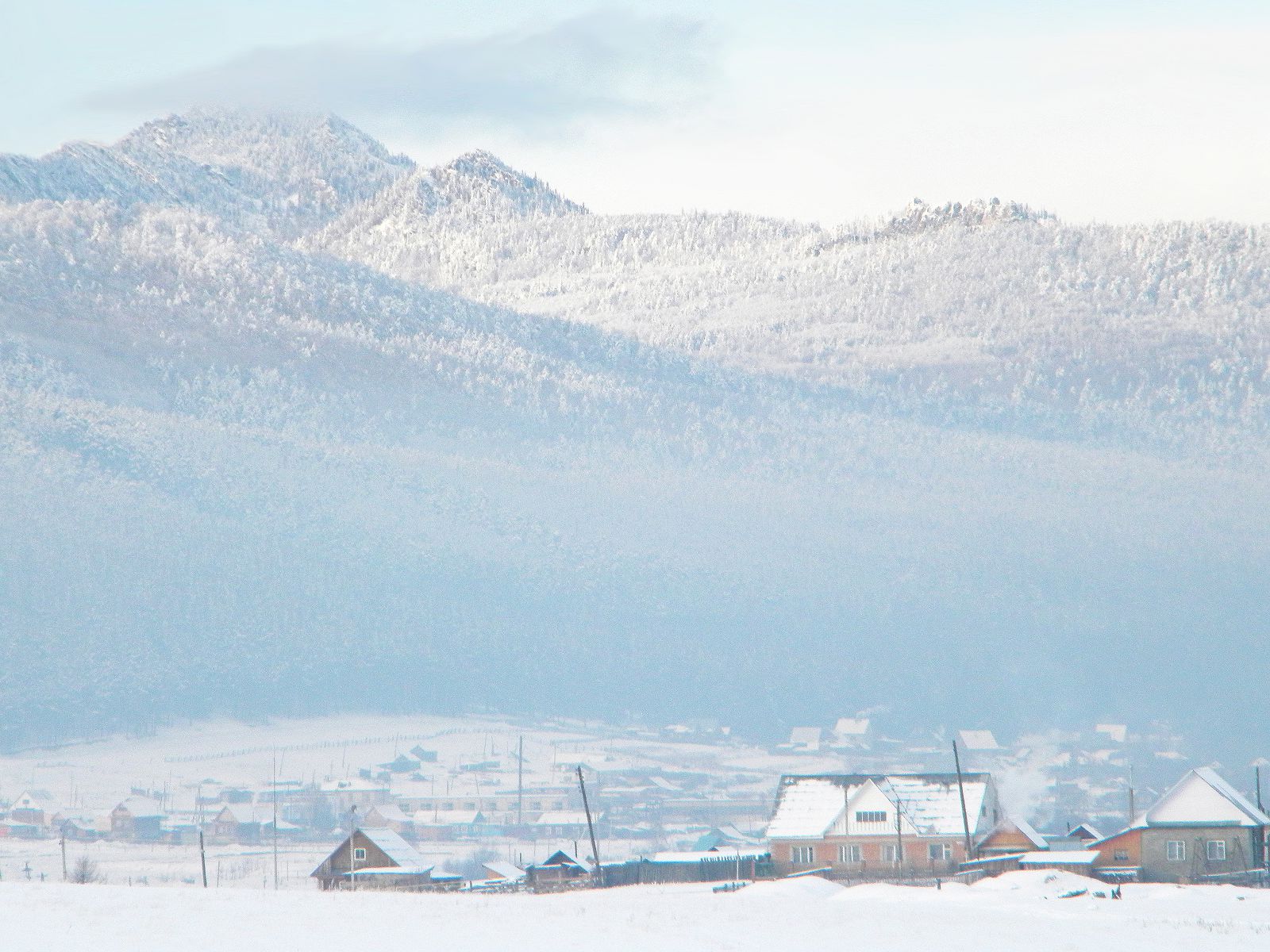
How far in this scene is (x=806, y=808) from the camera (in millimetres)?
82125

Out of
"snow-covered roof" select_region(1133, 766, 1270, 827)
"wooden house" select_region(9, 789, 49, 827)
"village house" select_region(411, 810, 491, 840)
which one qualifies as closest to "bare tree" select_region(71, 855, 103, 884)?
"village house" select_region(411, 810, 491, 840)

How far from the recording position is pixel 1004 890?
188 feet

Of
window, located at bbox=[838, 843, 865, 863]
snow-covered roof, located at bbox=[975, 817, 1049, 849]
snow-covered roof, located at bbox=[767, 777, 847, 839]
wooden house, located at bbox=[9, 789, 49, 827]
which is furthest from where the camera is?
wooden house, located at bbox=[9, 789, 49, 827]

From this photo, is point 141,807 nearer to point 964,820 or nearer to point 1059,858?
point 964,820

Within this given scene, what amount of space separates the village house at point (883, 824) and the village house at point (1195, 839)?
687cm

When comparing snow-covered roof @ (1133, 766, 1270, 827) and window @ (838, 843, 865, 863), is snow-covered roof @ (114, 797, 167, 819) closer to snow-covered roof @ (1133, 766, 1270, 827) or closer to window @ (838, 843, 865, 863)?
window @ (838, 843, 865, 863)

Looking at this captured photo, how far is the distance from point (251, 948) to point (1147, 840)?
42.5 metres

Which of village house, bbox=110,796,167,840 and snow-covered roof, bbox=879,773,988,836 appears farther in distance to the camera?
village house, bbox=110,796,167,840

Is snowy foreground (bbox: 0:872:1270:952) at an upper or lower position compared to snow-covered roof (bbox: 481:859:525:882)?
upper

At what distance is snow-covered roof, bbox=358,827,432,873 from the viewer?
244 ft

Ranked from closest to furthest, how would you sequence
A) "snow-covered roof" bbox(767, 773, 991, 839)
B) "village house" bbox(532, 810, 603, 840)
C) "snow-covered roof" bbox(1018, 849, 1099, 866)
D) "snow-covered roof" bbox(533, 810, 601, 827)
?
"snow-covered roof" bbox(1018, 849, 1099, 866), "snow-covered roof" bbox(767, 773, 991, 839), "village house" bbox(532, 810, 603, 840), "snow-covered roof" bbox(533, 810, 601, 827)

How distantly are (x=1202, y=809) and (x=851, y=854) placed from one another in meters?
14.4

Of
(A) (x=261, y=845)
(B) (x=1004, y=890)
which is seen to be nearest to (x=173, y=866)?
(A) (x=261, y=845)

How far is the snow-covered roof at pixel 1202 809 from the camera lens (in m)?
73.2
